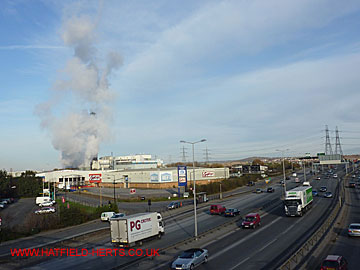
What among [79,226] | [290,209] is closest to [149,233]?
[79,226]

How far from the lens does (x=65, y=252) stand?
30453 millimetres

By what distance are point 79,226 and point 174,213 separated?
17.3m

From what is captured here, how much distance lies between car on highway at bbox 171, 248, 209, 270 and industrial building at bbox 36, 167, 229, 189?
238 feet

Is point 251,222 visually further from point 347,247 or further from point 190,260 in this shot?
point 190,260

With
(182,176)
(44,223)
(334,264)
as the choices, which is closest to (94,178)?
(182,176)

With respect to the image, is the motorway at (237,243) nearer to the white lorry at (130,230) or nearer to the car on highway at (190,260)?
the car on highway at (190,260)

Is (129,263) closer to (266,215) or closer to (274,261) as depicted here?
(274,261)

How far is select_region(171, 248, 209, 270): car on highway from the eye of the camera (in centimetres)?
2137

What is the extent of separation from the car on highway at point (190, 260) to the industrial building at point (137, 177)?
72466 millimetres

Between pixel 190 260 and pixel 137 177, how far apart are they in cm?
9267

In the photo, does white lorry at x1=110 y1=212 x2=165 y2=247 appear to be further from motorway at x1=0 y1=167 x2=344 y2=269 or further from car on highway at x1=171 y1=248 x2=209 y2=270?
car on highway at x1=171 y1=248 x2=209 y2=270

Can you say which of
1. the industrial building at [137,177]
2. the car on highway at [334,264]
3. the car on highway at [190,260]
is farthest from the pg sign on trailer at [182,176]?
the car on highway at [334,264]

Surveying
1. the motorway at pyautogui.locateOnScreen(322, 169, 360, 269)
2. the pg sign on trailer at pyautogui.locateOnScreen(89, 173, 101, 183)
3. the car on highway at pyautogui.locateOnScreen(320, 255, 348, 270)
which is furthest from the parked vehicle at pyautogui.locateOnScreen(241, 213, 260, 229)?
the pg sign on trailer at pyautogui.locateOnScreen(89, 173, 101, 183)

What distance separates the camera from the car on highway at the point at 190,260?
21373mm
